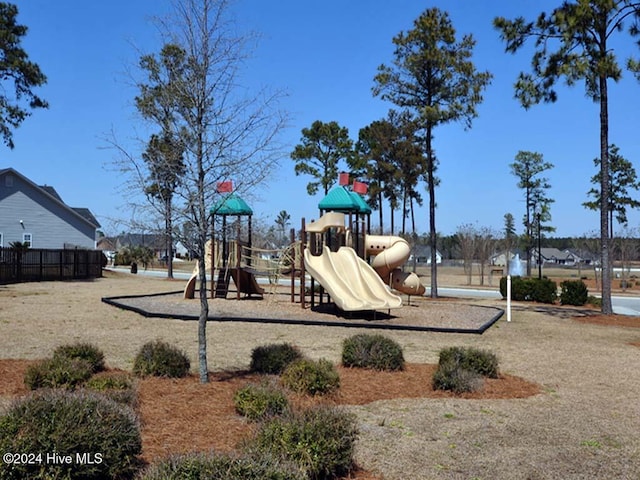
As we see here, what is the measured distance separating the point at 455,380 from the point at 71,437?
502 cm

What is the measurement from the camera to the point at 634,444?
5.68 m

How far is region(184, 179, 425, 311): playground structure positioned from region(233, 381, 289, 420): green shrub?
29.9 feet

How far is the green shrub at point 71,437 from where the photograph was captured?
3852 mm

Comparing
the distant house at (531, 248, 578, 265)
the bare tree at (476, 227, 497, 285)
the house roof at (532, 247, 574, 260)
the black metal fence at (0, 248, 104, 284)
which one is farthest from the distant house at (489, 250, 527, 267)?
the house roof at (532, 247, 574, 260)

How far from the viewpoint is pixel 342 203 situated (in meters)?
19.5

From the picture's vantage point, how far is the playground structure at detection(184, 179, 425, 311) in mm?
16312

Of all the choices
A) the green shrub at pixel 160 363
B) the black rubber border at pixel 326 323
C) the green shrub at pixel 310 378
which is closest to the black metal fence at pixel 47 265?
the black rubber border at pixel 326 323

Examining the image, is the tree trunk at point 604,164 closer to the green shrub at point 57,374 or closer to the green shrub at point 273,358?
the green shrub at point 273,358

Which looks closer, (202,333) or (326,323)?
(202,333)

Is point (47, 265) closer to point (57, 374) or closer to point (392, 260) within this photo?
point (392, 260)

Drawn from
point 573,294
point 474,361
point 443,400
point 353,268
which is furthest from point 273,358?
point 573,294

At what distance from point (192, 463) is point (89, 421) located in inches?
41.3

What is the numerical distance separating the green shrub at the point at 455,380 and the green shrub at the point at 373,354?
1.00 meters

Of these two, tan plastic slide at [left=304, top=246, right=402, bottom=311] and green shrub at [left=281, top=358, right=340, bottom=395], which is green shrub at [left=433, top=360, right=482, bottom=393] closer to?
green shrub at [left=281, top=358, right=340, bottom=395]
